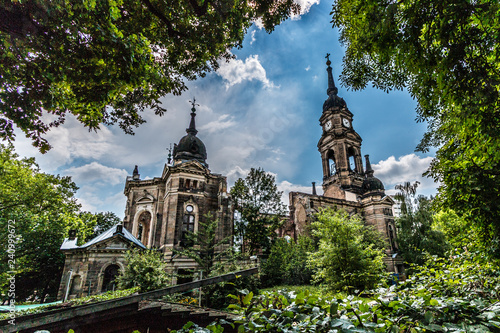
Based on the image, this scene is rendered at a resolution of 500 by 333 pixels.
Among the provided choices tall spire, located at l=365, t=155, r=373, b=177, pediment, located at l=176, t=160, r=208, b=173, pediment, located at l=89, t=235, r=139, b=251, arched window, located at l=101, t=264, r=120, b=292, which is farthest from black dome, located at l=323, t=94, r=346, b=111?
arched window, located at l=101, t=264, r=120, b=292

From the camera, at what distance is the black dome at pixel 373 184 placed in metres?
32.2

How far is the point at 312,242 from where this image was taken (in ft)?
78.2

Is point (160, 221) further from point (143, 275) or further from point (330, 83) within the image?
point (330, 83)

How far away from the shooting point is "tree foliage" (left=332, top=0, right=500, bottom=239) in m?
2.97

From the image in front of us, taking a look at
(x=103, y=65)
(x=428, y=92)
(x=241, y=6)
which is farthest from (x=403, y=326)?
(x=241, y=6)

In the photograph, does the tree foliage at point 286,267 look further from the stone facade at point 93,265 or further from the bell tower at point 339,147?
the bell tower at point 339,147

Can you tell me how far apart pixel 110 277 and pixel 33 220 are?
824 centimetres

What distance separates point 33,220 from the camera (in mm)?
18656

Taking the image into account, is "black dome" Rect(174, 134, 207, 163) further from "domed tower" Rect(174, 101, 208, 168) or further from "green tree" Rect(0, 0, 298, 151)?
"green tree" Rect(0, 0, 298, 151)

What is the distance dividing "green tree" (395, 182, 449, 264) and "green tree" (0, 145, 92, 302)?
112ft

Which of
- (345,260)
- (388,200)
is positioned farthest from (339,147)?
(345,260)

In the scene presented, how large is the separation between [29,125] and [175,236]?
15598 mm

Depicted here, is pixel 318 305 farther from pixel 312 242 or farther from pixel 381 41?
pixel 312 242

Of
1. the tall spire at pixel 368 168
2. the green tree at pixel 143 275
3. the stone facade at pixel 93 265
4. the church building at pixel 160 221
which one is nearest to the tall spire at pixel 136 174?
the church building at pixel 160 221
